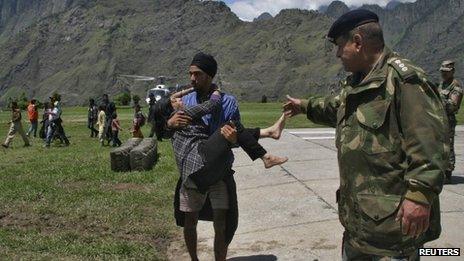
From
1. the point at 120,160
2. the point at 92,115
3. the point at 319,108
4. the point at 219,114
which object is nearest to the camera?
the point at 319,108

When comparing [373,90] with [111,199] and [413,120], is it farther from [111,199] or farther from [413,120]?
[111,199]

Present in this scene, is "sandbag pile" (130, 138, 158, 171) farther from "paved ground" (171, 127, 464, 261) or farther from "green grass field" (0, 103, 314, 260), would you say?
"paved ground" (171, 127, 464, 261)

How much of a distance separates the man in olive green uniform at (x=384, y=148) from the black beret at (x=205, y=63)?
175 cm

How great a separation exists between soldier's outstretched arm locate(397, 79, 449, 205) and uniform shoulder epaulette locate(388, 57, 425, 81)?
4 centimetres

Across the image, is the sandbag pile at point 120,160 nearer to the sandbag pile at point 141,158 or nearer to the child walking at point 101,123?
the sandbag pile at point 141,158

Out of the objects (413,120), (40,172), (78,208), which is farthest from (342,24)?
(40,172)

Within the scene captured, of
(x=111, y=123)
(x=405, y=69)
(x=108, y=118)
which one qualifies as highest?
(x=405, y=69)

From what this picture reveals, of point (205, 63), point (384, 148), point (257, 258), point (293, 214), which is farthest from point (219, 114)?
point (293, 214)

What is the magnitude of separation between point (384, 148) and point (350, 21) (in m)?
0.71

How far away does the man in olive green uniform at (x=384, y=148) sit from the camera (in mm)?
2891

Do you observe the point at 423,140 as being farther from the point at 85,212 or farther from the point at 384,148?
the point at 85,212

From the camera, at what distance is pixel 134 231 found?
6.91m

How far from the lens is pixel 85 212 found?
7.82 m

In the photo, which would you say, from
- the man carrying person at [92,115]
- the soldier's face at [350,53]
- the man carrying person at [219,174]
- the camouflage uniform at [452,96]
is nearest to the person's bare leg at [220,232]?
the man carrying person at [219,174]
